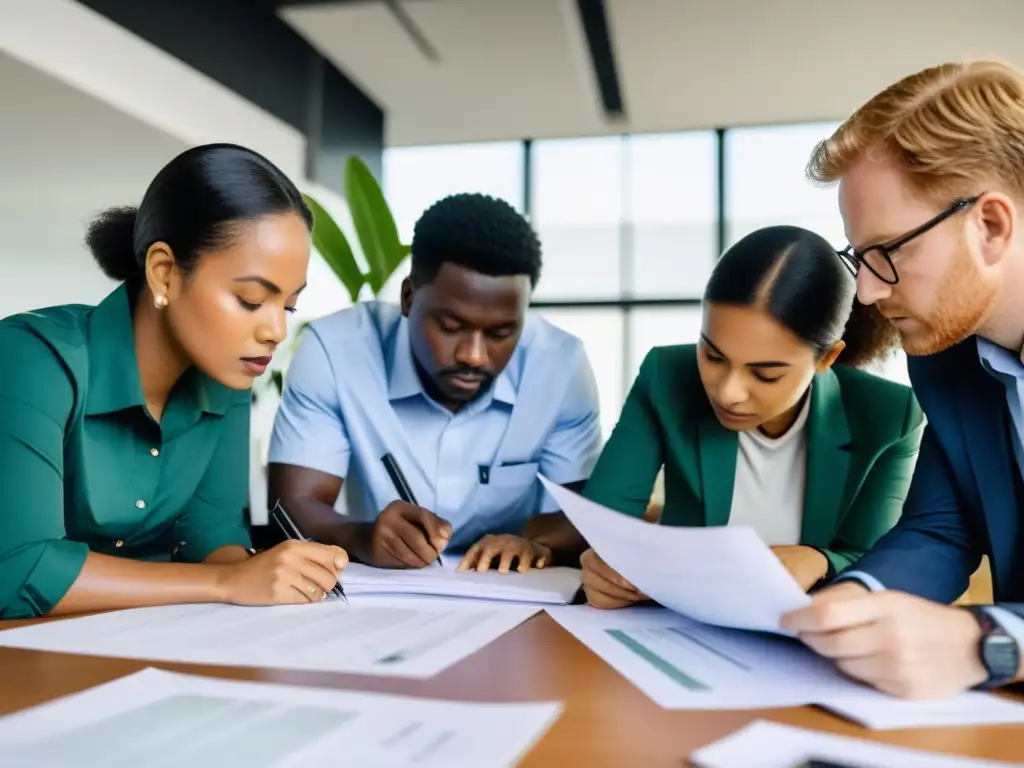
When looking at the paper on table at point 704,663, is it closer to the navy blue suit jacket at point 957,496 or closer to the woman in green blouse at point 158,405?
the navy blue suit jacket at point 957,496

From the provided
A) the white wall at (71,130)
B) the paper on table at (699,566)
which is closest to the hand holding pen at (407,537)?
the paper on table at (699,566)

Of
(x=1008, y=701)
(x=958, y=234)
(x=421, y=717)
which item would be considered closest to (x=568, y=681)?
(x=421, y=717)

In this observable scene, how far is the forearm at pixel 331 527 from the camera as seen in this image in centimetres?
138

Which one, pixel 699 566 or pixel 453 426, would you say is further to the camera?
pixel 453 426

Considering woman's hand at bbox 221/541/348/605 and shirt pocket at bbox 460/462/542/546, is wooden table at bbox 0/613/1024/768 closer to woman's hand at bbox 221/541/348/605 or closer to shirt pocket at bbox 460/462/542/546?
woman's hand at bbox 221/541/348/605

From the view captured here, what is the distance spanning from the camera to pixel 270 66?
4723 millimetres

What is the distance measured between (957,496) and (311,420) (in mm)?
1207

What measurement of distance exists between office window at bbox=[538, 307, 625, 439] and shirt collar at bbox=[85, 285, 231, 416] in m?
5.41

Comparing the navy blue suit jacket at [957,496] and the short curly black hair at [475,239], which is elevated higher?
the short curly black hair at [475,239]

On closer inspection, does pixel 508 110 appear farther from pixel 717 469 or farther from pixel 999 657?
pixel 999 657

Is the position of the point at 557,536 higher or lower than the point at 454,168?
lower

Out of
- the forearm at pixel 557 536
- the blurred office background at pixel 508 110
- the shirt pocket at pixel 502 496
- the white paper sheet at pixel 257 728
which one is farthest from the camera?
the blurred office background at pixel 508 110

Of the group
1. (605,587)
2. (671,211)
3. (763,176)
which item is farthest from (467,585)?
(763,176)

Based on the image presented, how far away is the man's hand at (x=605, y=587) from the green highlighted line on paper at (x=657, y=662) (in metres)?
0.11
